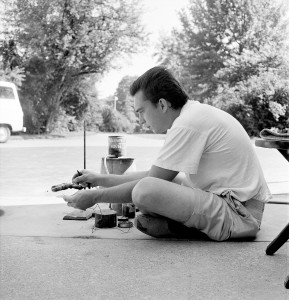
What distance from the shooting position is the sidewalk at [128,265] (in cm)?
201

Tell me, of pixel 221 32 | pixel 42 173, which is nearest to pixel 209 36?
pixel 221 32

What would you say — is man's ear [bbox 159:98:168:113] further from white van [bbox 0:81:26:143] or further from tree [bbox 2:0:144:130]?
tree [bbox 2:0:144:130]

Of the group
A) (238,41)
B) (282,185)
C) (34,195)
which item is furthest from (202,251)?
(238,41)

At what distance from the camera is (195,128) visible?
8.27 feet

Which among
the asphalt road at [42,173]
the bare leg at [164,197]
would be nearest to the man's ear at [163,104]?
the bare leg at [164,197]

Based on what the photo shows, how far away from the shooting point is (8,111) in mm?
15344

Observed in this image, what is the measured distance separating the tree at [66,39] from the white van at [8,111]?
19.5ft

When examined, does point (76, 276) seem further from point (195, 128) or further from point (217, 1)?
point (217, 1)

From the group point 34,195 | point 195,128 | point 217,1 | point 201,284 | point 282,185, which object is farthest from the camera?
point 217,1

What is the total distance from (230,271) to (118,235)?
38.7 inches

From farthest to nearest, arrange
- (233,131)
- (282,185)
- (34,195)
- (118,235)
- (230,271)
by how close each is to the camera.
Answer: (282,185), (34,195), (118,235), (233,131), (230,271)

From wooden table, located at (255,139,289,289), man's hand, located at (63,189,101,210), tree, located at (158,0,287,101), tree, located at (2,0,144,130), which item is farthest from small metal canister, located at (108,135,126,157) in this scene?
tree, located at (158,0,287,101)

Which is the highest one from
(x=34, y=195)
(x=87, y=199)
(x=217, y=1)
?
(x=217, y=1)

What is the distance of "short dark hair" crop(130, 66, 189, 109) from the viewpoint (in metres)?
2.68
